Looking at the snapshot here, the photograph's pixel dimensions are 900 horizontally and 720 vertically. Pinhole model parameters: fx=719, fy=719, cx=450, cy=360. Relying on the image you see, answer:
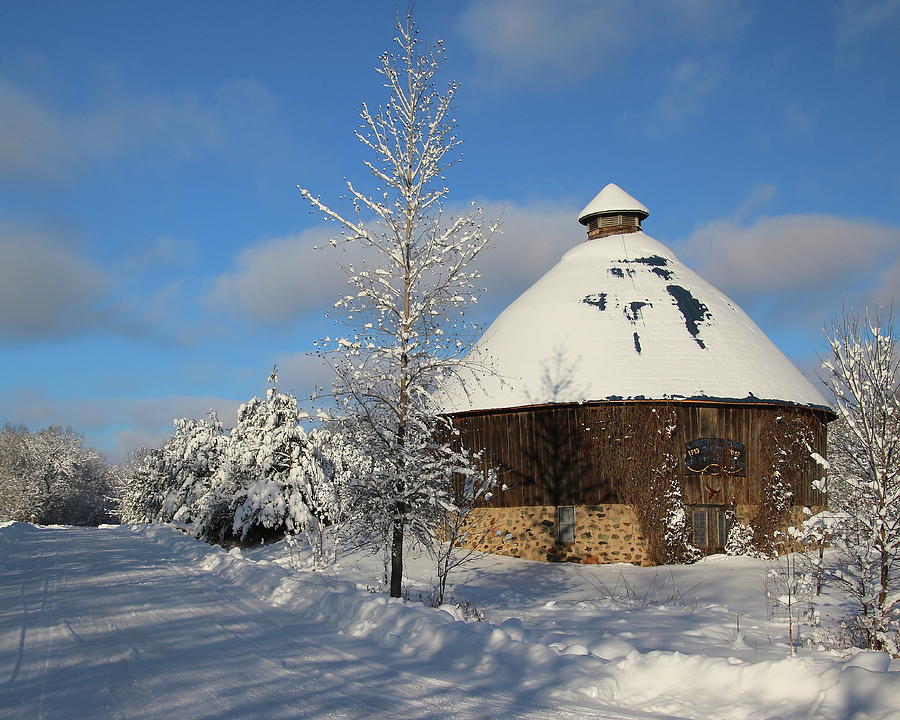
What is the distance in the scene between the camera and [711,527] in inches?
850

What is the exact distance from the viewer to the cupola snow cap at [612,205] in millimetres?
30906

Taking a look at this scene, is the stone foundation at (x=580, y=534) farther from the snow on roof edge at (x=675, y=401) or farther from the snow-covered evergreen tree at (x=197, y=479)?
the snow-covered evergreen tree at (x=197, y=479)

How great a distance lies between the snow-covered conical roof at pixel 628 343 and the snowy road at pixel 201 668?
1114cm

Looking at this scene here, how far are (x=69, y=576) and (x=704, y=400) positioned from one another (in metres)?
17.2

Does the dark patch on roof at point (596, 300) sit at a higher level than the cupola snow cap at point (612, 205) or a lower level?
lower

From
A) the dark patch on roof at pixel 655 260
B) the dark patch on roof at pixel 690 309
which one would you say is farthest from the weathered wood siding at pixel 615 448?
the dark patch on roof at pixel 655 260

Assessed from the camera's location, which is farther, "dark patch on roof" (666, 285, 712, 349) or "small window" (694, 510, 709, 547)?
"dark patch on roof" (666, 285, 712, 349)

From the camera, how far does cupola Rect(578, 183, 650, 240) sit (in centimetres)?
3094

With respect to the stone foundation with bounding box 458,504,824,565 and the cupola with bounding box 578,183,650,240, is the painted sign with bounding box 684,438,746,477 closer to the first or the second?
the stone foundation with bounding box 458,504,824,565

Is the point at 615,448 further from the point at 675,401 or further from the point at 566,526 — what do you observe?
the point at 566,526

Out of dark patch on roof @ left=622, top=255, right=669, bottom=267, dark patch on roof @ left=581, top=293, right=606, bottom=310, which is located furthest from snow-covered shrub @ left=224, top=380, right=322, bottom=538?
dark patch on roof @ left=622, top=255, right=669, bottom=267

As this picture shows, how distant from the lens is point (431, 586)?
16.4 meters

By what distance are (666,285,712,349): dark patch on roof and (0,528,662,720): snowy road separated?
17.6 metres

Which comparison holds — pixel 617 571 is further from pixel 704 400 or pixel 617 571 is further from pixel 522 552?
pixel 704 400
